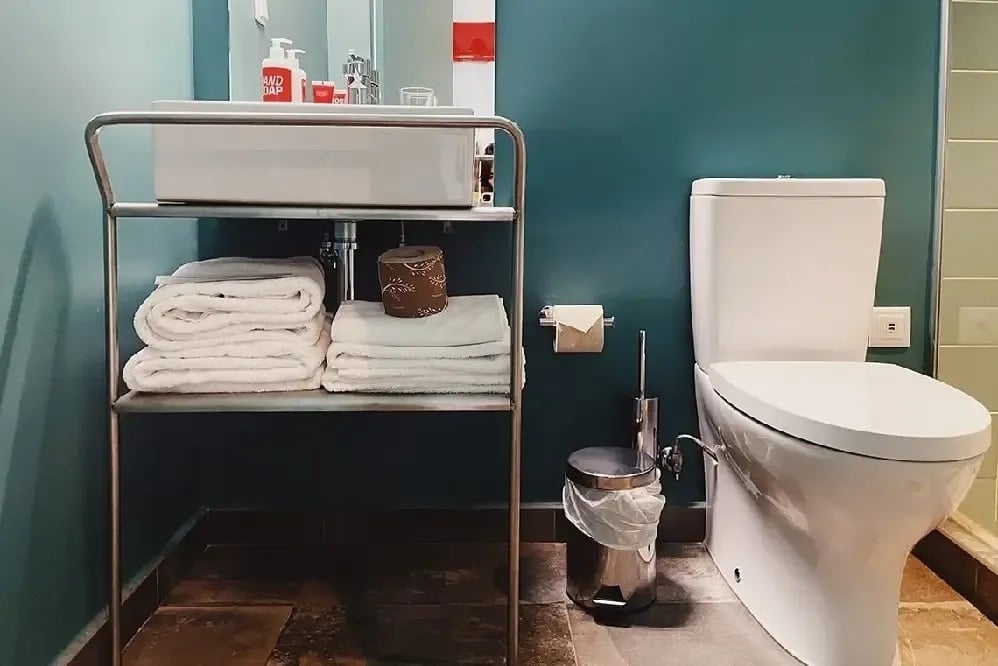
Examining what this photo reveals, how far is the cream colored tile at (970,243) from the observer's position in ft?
6.43

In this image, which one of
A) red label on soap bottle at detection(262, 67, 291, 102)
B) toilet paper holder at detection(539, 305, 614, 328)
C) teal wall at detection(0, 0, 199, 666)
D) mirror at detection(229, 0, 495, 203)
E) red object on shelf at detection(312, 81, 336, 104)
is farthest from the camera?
toilet paper holder at detection(539, 305, 614, 328)

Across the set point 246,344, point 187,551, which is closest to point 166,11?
point 246,344

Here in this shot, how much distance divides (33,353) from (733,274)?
48.3 inches

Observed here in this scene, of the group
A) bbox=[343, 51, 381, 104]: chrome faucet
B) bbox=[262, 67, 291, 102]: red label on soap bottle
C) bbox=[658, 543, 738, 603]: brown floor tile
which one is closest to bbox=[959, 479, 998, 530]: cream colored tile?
bbox=[658, 543, 738, 603]: brown floor tile

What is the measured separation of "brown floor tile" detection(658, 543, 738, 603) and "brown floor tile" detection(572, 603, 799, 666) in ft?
0.11

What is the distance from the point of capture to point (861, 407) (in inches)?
54.4

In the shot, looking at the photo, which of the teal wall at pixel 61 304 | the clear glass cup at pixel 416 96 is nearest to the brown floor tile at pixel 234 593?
the teal wall at pixel 61 304

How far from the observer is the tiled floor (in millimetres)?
1521

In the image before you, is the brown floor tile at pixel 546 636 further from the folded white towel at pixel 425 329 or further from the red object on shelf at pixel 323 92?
the red object on shelf at pixel 323 92

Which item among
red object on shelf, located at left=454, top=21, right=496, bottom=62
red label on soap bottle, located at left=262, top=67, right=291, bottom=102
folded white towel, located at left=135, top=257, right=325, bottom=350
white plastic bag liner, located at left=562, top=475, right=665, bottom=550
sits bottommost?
white plastic bag liner, located at left=562, top=475, right=665, bottom=550

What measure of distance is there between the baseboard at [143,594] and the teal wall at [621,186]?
0.13m

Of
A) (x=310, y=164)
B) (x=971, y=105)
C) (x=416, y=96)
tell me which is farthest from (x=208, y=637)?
(x=971, y=105)

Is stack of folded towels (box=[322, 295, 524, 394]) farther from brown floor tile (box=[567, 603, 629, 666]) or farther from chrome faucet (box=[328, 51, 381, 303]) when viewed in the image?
brown floor tile (box=[567, 603, 629, 666])

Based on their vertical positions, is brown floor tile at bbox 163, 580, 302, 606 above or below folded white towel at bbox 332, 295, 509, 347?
below
